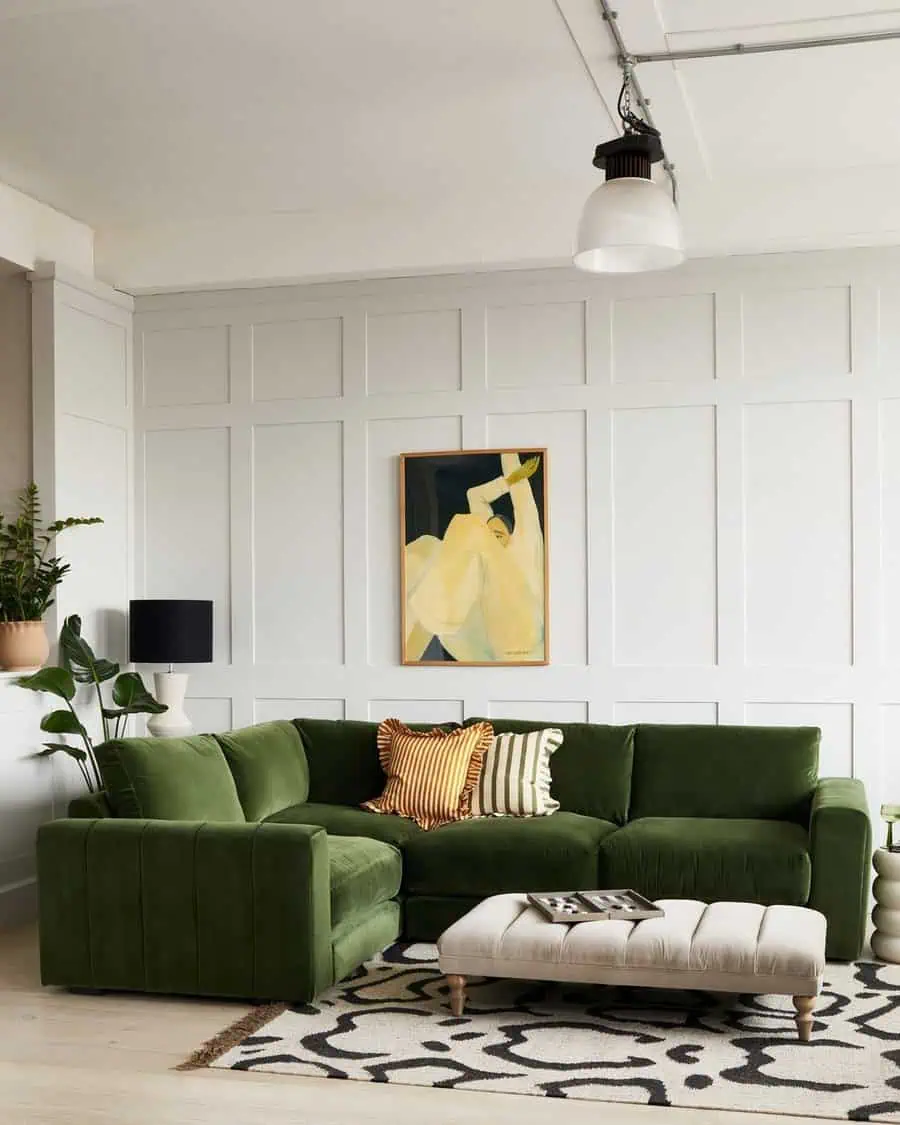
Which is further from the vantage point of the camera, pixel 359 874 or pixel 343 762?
pixel 343 762

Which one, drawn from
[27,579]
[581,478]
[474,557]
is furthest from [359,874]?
[581,478]

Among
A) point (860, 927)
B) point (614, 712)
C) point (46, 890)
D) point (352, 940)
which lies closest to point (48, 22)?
point (46, 890)

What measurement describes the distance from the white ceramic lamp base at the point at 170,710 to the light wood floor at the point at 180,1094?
7.04 feet

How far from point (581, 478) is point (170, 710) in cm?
216

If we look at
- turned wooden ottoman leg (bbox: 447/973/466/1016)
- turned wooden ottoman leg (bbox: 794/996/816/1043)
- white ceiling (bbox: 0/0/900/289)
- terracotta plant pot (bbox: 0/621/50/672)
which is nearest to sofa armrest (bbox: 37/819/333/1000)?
turned wooden ottoman leg (bbox: 447/973/466/1016)

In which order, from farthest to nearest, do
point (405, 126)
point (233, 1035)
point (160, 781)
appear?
point (405, 126) → point (160, 781) → point (233, 1035)

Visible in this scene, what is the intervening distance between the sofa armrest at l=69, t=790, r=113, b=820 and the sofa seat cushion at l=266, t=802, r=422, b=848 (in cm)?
70

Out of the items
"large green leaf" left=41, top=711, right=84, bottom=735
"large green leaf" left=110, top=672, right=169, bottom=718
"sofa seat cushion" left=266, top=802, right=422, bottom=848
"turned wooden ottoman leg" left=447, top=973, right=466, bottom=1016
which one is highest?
"large green leaf" left=110, top=672, right=169, bottom=718

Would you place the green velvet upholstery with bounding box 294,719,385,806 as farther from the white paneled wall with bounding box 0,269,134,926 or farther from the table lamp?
the white paneled wall with bounding box 0,269,134,926

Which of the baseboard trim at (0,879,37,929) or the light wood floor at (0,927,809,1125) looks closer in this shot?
the light wood floor at (0,927,809,1125)

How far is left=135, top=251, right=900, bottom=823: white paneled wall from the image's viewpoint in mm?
6051

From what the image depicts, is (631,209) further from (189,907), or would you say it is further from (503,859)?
(189,907)

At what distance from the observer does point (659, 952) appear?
4070mm

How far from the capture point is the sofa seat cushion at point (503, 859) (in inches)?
201
